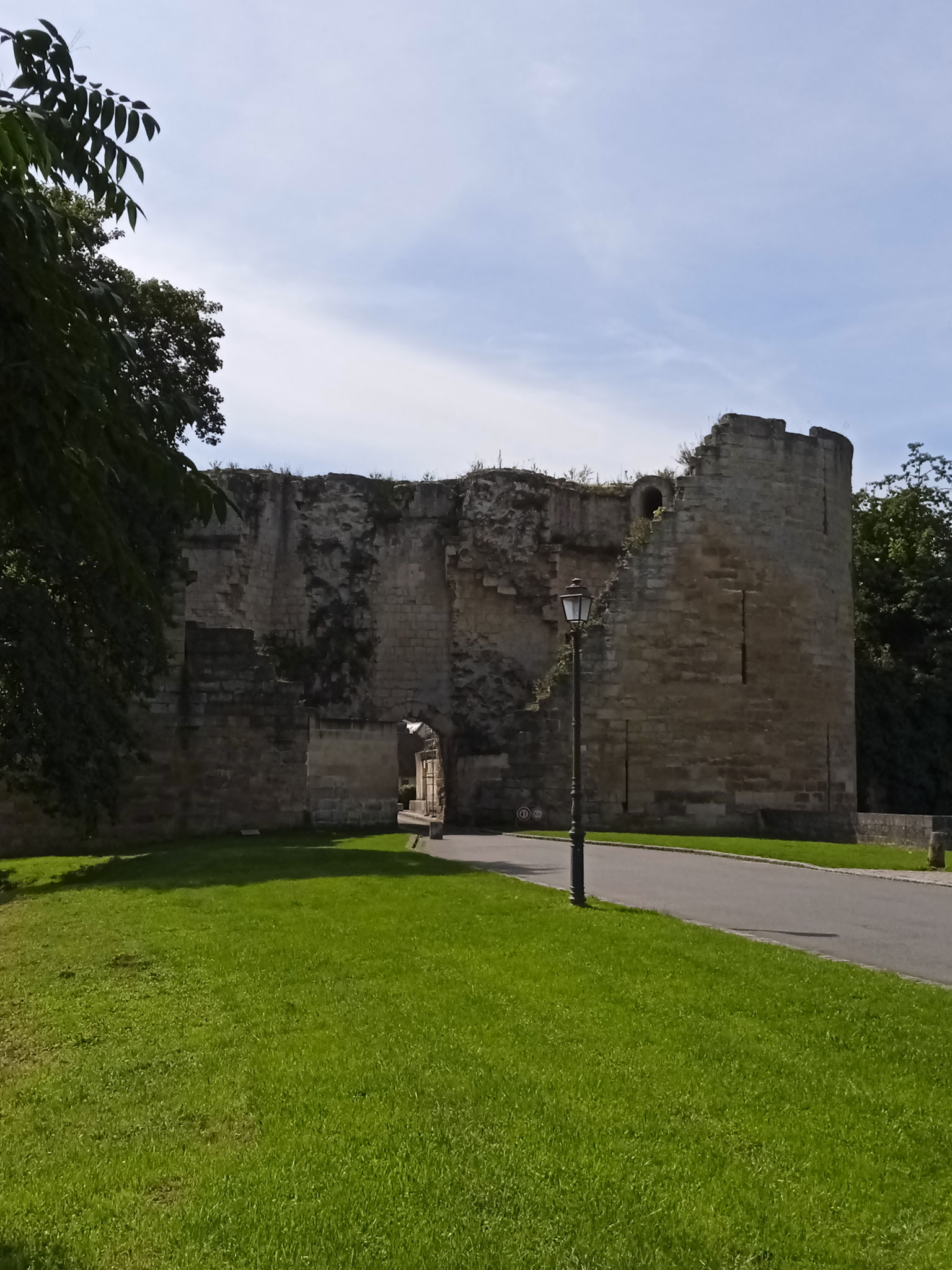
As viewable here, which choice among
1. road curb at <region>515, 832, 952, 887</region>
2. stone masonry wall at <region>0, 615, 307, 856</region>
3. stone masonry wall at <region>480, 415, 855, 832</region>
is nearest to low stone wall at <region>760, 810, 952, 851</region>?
stone masonry wall at <region>480, 415, 855, 832</region>

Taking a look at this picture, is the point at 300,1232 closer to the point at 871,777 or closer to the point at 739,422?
the point at 739,422

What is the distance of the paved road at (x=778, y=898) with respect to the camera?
8180 mm

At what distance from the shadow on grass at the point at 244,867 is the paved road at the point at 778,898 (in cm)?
103

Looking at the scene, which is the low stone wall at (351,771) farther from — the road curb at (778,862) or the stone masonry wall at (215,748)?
the road curb at (778,862)

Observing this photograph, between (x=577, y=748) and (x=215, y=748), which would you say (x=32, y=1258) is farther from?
(x=215, y=748)

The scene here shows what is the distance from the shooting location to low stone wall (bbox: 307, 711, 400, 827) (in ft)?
64.7

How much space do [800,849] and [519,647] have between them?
12415 millimetres

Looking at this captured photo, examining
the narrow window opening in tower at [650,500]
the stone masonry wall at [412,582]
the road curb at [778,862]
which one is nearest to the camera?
the road curb at [778,862]

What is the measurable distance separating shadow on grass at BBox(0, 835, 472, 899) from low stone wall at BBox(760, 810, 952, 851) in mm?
8245

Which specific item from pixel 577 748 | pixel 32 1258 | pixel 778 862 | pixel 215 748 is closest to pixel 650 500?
pixel 215 748

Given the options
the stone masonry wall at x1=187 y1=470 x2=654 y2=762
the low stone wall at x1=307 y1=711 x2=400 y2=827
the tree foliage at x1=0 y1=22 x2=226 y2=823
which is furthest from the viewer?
the stone masonry wall at x1=187 y1=470 x2=654 y2=762

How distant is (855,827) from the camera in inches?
795

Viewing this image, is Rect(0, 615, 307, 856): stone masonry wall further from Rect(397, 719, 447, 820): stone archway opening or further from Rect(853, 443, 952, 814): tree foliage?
Rect(853, 443, 952, 814): tree foliage

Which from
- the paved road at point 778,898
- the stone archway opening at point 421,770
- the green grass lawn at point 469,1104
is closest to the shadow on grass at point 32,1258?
the green grass lawn at point 469,1104
